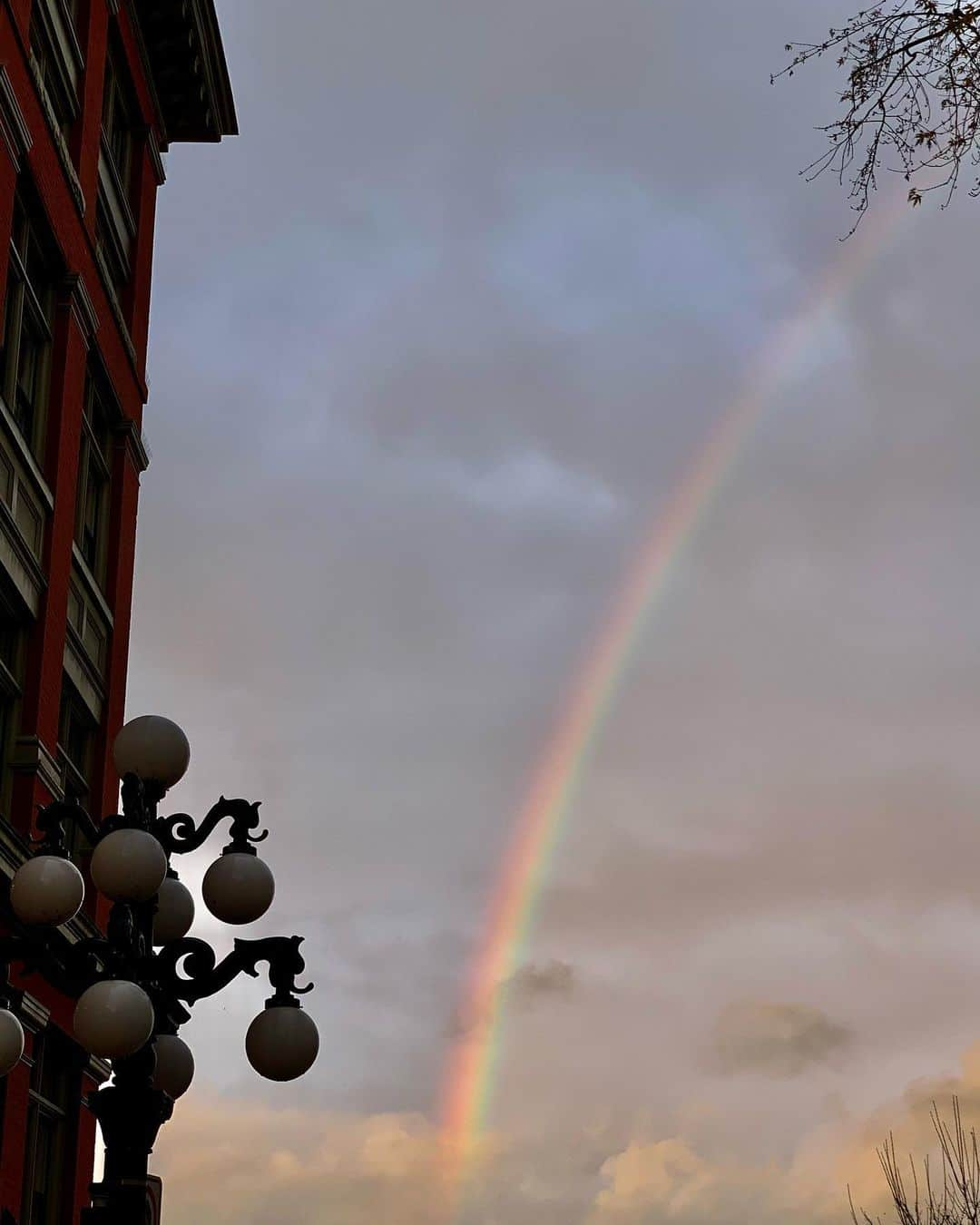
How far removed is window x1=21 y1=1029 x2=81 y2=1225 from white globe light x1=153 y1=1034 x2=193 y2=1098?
10.5 metres

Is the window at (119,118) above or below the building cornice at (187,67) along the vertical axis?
below

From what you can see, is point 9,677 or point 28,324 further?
point 28,324

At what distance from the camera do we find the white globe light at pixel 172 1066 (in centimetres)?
1104

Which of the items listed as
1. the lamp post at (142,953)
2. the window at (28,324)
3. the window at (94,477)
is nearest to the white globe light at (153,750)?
the lamp post at (142,953)

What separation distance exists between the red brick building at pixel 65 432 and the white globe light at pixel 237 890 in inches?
331

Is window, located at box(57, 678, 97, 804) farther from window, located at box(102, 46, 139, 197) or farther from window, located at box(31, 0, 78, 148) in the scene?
window, located at box(102, 46, 139, 197)

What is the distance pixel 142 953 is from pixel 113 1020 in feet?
3.07

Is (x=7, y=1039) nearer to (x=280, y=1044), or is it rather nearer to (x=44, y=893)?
(x=44, y=893)

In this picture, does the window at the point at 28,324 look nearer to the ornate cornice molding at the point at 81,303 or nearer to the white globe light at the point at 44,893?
the ornate cornice molding at the point at 81,303

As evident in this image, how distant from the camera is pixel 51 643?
2180 cm

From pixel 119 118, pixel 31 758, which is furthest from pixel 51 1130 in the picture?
pixel 119 118

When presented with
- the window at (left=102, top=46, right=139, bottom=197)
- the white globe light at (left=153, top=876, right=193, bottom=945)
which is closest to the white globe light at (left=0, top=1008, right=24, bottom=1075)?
the white globe light at (left=153, top=876, right=193, bottom=945)

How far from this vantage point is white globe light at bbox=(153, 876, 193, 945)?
1135cm

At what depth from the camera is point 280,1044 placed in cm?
1018
